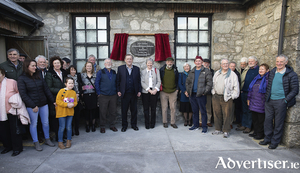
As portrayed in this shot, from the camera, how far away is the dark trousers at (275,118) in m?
3.70

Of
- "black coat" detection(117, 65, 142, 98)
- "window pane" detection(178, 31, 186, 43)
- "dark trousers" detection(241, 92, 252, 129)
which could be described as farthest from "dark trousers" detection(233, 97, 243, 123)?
"black coat" detection(117, 65, 142, 98)

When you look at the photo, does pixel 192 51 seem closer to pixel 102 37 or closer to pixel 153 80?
pixel 153 80

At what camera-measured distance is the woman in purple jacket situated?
4.05 metres

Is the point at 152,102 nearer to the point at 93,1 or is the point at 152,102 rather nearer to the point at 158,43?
the point at 158,43

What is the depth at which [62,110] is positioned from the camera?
3742mm

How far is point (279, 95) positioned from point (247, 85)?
39.2 inches

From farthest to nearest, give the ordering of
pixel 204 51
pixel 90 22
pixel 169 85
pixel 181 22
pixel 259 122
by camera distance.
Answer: pixel 204 51 → pixel 181 22 → pixel 90 22 → pixel 169 85 → pixel 259 122

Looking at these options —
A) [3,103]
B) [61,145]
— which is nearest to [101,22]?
[3,103]

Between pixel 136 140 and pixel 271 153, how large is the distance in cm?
269

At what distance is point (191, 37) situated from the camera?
586cm

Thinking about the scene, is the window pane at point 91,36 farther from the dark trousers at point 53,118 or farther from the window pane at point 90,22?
the dark trousers at point 53,118

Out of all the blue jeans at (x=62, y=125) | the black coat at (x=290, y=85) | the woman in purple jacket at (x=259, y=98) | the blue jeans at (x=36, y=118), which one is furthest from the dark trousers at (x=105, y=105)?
the black coat at (x=290, y=85)

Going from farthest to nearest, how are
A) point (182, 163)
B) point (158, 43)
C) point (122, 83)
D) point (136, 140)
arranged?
point (158, 43)
point (122, 83)
point (136, 140)
point (182, 163)

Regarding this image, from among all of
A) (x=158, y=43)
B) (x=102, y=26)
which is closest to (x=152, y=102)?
(x=158, y=43)
